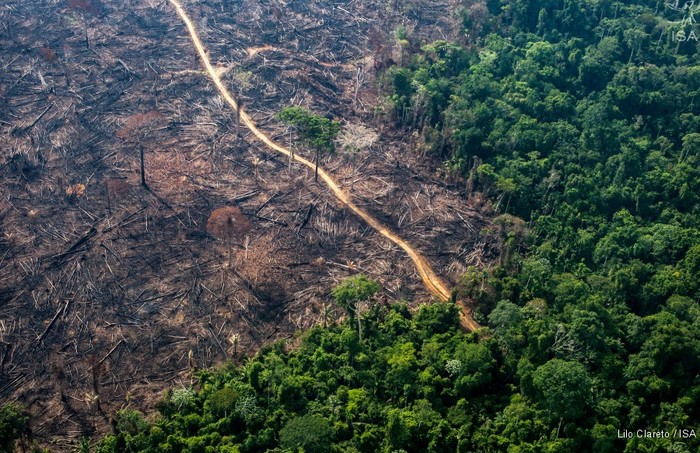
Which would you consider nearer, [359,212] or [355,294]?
[355,294]

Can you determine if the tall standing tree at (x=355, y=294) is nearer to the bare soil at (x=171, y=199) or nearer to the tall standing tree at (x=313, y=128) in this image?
the bare soil at (x=171, y=199)

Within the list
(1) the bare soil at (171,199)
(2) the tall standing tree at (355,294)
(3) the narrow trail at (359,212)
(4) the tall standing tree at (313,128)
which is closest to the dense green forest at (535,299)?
(2) the tall standing tree at (355,294)

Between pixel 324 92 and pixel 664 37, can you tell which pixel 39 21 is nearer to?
pixel 324 92

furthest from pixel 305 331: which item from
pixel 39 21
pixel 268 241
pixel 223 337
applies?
pixel 39 21

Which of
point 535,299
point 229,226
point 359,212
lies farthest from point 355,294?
point 229,226

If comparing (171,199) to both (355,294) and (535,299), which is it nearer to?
(355,294)

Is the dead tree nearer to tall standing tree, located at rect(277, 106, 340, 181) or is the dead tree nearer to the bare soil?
the bare soil
